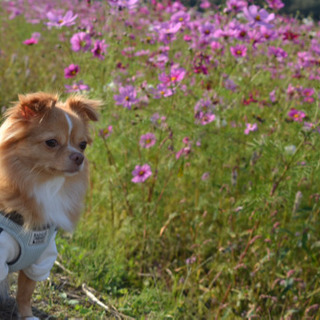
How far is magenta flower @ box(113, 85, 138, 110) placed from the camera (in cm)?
320

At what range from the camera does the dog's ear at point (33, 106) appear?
2.12 metres

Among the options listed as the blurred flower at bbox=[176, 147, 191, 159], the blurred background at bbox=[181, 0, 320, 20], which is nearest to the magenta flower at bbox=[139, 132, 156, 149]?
the blurred flower at bbox=[176, 147, 191, 159]

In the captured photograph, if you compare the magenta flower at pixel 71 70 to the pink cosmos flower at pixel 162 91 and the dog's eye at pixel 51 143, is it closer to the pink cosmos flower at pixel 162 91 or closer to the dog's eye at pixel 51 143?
the pink cosmos flower at pixel 162 91

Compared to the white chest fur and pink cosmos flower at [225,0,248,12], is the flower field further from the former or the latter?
the white chest fur

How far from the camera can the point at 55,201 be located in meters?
2.28

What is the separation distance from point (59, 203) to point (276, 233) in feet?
5.16

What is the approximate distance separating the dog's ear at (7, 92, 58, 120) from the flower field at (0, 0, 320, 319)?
2.07ft

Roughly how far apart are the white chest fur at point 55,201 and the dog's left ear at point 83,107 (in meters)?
0.40

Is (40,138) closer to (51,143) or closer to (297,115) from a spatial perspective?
(51,143)

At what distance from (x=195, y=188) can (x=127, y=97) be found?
1103 mm

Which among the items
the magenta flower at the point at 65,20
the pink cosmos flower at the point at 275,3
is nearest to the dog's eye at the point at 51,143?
the magenta flower at the point at 65,20

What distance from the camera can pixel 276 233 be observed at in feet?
10.3

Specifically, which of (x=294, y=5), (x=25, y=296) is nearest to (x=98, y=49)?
(x=25, y=296)

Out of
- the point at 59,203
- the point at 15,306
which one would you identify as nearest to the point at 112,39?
the point at 59,203
